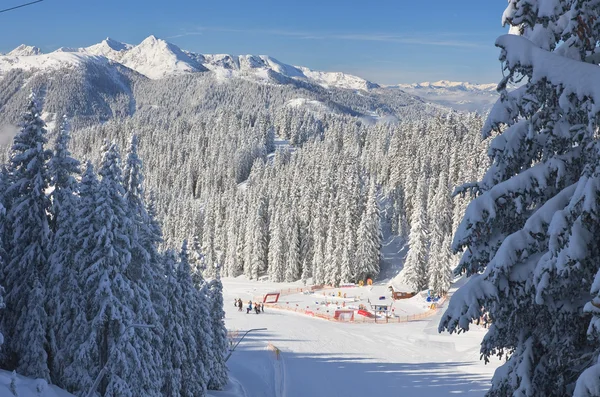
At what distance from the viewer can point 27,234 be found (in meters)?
24.7

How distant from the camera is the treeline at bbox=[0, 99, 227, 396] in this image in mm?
22812

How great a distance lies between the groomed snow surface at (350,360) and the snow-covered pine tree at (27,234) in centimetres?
1373

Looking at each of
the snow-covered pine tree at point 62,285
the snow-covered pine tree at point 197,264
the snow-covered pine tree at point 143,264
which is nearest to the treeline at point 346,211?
the snow-covered pine tree at point 197,264

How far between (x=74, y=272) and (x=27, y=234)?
3455 millimetres

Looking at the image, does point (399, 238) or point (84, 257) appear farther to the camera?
point (399, 238)

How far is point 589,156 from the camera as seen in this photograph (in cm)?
662

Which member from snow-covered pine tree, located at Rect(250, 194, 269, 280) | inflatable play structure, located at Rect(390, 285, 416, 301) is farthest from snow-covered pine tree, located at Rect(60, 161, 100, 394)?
snow-covered pine tree, located at Rect(250, 194, 269, 280)

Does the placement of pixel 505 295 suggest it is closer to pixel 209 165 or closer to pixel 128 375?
pixel 128 375

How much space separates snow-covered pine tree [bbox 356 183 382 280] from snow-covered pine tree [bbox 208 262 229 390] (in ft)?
152

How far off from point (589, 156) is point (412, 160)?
10308cm

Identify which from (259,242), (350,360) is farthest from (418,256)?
(259,242)

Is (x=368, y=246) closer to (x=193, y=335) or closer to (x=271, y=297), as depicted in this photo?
(x=271, y=297)

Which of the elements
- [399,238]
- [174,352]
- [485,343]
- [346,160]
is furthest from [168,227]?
[485,343]

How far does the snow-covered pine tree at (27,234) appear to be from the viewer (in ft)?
77.1
